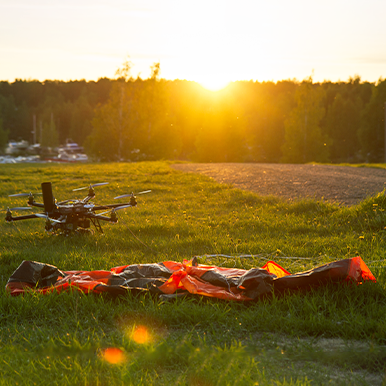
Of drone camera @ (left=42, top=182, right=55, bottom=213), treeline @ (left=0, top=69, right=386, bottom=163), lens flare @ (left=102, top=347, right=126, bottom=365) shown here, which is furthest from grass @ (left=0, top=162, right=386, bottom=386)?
treeline @ (left=0, top=69, right=386, bottom=163)

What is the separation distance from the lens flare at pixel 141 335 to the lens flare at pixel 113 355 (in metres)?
0.17

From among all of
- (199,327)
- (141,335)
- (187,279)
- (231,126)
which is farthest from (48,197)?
(231,126)

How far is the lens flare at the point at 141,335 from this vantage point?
105 inches

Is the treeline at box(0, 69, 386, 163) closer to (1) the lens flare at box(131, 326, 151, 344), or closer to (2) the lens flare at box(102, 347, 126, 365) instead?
(1) the lens flare at box(131, 326, 151, 344)

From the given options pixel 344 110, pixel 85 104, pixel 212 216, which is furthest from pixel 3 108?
pixel 212 216

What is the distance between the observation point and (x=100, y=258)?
177 inches

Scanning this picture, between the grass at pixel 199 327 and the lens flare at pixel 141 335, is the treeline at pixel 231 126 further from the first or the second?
the lens flare at pixel 141 335

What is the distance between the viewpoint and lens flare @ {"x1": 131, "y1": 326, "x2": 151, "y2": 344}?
105 inches

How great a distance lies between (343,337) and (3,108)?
98.4 metres

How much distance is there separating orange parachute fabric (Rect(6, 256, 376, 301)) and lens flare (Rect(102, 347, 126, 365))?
2.74 ft

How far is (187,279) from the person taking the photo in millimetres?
3424

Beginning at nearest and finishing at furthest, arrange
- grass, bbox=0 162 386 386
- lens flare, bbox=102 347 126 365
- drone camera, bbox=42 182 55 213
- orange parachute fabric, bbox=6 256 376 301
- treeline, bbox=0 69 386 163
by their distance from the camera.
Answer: grass, bbox=0 162 386 386
lens flare, bbox=102 347 126 365
orange parachute fabric, bbox=6 256 376 301
drone camera, bbox=42 182 55 213
treeline, bbox=0 69 386 163

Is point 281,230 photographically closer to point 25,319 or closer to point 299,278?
point 299,278

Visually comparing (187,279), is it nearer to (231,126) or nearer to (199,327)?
(199,327)
